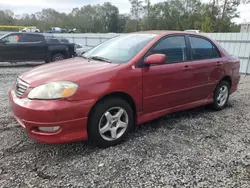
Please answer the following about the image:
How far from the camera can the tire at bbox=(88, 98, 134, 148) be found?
281cm

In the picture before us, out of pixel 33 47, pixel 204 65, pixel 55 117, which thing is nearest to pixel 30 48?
pixel 33 47

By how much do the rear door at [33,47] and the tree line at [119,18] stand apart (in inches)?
1082

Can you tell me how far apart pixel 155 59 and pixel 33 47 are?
30.4 ft

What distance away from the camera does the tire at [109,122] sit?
2.81 metres

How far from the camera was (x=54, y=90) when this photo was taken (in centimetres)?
260

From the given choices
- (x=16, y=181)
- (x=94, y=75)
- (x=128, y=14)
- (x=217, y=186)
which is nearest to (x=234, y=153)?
(x=217, y=186)

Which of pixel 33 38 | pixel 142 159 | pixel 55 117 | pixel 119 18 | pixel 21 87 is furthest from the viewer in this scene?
pixel 119 18

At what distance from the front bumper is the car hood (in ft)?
0.96

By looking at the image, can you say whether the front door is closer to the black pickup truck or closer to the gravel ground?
the gravel ground

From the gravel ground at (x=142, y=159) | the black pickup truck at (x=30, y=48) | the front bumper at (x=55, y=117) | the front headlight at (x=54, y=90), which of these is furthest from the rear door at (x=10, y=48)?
the front headlight at (x=54, y=90)

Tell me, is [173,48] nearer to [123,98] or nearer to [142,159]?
[123,98]

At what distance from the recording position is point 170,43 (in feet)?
12.1

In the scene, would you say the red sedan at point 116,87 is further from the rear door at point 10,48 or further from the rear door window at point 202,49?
the rear door at point 10,48

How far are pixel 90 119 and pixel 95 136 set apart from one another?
234 mm
